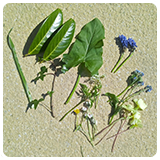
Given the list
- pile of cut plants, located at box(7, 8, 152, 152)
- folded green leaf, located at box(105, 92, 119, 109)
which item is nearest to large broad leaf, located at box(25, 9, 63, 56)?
pile of cut plants, located at box(7, 8, 152, 152)

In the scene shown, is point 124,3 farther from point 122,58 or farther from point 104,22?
point 122,58

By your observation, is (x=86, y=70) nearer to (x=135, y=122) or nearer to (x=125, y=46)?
(x=125, y=46)

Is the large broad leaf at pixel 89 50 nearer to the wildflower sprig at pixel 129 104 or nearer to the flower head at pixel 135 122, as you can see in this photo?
the wildflower sprig at pixel 129 104

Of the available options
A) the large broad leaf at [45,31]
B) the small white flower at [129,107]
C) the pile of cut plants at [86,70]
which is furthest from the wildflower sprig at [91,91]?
the large broad leaf at [45,31]

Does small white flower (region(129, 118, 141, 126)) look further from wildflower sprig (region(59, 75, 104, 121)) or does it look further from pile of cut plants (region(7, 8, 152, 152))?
wildflower sprig (region(59, 75, 104, 121))

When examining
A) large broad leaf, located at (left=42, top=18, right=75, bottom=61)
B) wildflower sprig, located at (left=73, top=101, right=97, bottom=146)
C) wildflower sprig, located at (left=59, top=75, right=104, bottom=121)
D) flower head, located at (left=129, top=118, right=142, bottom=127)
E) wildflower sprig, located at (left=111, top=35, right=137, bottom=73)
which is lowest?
wildflower sprig, located at (left=73, top=101, right=97, bottom=146)

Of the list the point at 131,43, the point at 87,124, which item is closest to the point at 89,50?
the point at 131,43
